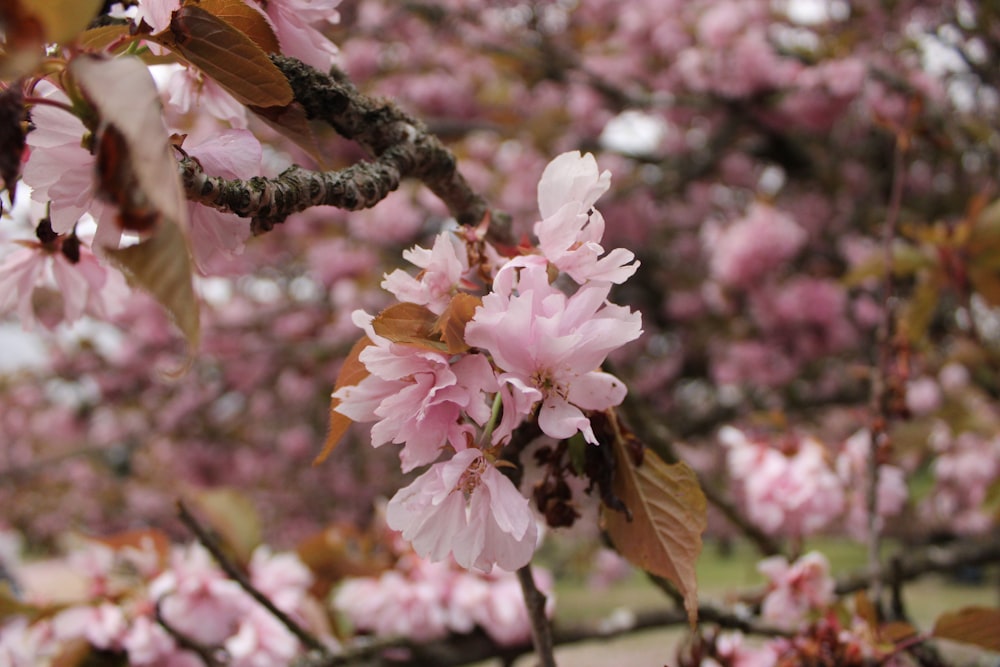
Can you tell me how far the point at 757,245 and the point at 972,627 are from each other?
1.49m

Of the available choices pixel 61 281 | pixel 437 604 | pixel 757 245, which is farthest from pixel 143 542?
pixel 757 245

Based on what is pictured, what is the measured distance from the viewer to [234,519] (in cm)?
93

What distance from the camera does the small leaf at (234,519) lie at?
907mm

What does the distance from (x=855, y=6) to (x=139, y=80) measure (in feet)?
9.02

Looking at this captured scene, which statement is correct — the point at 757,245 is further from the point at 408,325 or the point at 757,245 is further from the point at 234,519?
the point at 408,325

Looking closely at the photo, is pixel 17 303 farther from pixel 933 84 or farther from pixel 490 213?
pixel 933 84

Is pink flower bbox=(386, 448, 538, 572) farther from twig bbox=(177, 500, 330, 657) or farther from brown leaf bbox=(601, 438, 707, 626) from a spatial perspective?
twig bbox=(177, 500, 330, 657)

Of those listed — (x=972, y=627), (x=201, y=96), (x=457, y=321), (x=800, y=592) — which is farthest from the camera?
(x=800, y=592)

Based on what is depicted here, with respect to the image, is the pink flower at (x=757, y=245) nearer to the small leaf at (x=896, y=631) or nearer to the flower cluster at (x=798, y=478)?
the flower cluster at (x=798, y=478)

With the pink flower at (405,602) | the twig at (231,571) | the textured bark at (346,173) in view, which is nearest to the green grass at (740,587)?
the pink flower at (405,602)

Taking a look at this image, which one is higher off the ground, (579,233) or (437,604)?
(579,233)

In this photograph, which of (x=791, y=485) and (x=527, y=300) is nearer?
(x=527, y=300)

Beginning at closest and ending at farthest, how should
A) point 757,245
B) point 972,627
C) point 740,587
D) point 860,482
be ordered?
point 972,627
point 860,482
point 740,587
point 757,245

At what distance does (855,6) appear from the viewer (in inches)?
95.5
